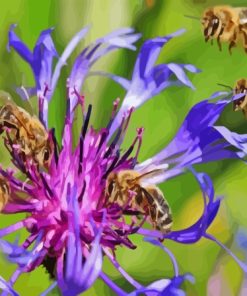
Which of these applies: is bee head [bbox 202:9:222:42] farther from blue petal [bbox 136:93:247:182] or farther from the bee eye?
the bee eye

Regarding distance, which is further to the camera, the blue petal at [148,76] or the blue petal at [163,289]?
the blue petal at [148,76]

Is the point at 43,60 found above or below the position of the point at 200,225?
above

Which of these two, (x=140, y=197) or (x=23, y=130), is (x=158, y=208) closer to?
(x=140, y=197)

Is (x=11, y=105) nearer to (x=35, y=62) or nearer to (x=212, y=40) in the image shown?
(x=35, y=62)

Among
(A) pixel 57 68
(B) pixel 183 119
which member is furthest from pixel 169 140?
(A) pixel 57 68

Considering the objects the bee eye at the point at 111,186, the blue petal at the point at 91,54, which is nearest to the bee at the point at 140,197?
the bee eye at the point at 111,186

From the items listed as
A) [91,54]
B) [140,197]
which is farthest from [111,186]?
[91,54]

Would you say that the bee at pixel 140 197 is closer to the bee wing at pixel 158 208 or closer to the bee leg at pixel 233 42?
the bee wing at pixel 158 208
